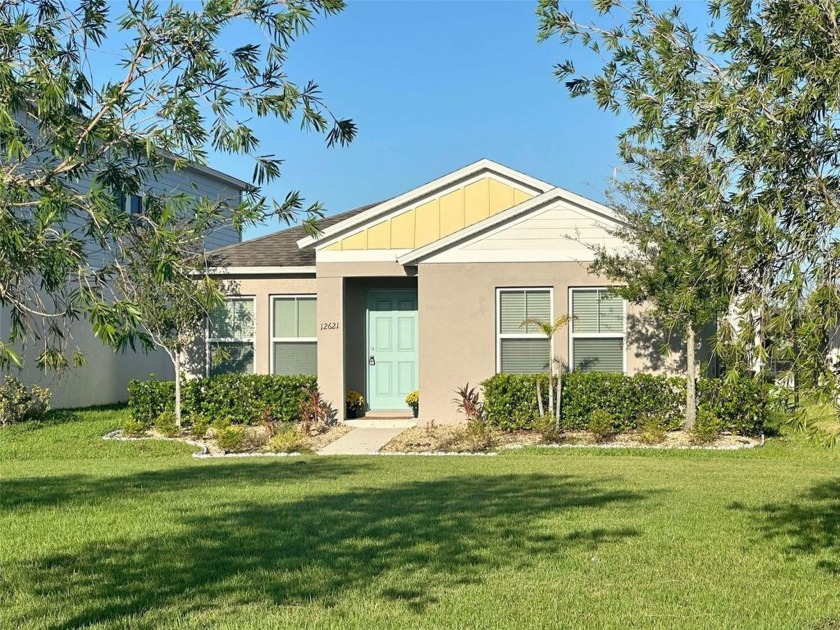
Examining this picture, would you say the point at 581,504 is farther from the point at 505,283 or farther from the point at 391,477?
the point at 505,283

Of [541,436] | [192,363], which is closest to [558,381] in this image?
[541,436]

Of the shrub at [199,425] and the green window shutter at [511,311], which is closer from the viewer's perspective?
the shrub at [199,425]

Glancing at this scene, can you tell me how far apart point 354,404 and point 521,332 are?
3875mm

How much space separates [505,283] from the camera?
16328 mm

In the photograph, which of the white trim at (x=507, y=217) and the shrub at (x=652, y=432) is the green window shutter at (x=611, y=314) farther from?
the shrub at (x=652, y=432)

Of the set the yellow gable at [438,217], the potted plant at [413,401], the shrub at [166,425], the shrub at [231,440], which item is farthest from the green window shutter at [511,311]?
the shrub at [166,425]

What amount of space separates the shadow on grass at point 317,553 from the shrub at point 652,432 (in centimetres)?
443

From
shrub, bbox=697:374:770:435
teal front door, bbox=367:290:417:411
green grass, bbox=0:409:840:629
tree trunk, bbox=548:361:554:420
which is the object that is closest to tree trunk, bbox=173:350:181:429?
teal front door, bbox=367:290:417:411

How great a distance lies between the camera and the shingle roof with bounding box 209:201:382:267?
18078 millimetres

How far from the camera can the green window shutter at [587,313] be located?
1612 centimetres

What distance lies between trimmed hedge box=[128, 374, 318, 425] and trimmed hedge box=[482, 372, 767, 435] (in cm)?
385

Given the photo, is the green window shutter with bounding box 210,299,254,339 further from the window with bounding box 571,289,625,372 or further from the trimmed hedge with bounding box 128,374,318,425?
the window with bounding box 571,289,625,372

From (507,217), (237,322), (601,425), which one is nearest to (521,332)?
(507,217)

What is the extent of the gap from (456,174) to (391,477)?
7.86 meters
